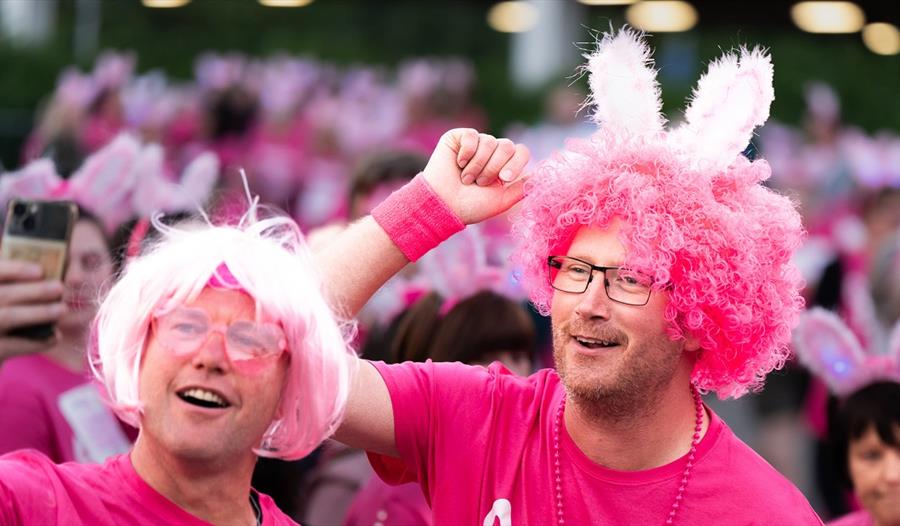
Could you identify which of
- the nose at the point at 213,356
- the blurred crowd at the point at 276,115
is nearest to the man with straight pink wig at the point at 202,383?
the nose at the point at 213,356

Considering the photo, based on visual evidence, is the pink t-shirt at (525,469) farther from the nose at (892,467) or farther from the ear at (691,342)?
the nose at (892,467)

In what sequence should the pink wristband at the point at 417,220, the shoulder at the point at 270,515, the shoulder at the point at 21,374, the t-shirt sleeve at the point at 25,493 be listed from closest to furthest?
the t-shirt sleeve at the point at 25,493 → the shoulder at the point at 270,515 → the pink wristband at the point at 417,220 → the shoulder at the point at 21,374

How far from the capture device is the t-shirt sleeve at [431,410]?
11.1ft

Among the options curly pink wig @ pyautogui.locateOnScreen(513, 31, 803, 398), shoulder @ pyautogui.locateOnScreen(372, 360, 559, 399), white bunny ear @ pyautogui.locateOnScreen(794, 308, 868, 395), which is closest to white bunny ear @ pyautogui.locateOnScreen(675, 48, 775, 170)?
curly pink wig @ pyautogui.locateOnScreen(513, 31, 803, 398)

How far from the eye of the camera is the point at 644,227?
10.9 feet

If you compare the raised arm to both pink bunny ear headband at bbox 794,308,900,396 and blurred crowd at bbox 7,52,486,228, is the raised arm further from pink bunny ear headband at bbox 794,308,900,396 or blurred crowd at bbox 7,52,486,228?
blurred crowd at bbox 7,52,486,228

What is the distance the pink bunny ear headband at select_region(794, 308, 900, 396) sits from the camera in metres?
4.85

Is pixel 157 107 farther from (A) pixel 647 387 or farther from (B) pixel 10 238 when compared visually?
(A) pixel 647 387

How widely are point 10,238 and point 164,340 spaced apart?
56.7 inches

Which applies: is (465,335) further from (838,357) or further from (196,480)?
(196,480)

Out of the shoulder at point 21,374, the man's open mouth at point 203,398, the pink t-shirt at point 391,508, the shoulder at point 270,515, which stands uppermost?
the man's open mouth at point 203,398

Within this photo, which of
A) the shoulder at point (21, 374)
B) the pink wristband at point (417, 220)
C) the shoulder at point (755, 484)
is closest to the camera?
the shoulder at point (755, 484)

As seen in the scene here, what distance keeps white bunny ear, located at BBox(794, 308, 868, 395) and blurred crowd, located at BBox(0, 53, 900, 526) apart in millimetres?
160

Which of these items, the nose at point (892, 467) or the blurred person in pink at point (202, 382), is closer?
the blurred person in pink at point (202, 382)
